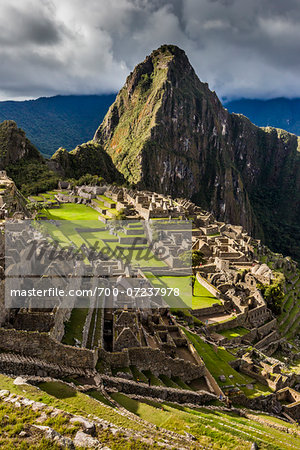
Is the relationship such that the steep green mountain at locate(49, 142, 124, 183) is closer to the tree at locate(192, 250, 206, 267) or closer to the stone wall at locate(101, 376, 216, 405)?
the tree at locate(192, 250, 206, 267)

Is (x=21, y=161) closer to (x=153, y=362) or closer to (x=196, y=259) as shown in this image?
(x=196, y=259)

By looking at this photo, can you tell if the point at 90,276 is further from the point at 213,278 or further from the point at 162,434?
the point at 213,278

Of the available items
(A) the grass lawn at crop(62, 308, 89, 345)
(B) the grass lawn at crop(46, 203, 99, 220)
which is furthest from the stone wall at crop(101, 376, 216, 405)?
(B) the grass lawn at crop(46, 203, 99, 220)

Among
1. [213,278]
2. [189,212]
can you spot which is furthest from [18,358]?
[189,212]

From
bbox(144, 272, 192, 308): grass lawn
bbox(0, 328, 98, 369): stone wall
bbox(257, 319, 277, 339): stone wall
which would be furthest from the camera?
bbox(257, 319, 277, 339): stone wall

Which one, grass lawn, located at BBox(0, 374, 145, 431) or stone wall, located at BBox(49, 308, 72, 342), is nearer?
grass lawn, located at BBox(0, 374, 145, 431)

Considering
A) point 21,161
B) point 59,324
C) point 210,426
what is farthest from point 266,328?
point 21,161

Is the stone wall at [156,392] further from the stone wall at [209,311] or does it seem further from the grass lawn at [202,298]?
the grass lawn at [202,298]
